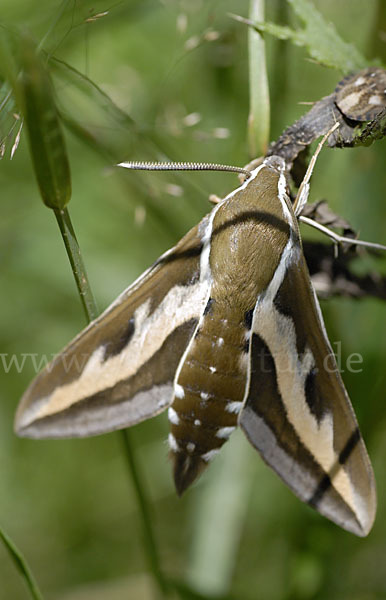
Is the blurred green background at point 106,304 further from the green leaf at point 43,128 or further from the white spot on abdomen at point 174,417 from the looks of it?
the green leaf at point 43,128

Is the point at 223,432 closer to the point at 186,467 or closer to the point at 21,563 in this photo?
the point at 186,467

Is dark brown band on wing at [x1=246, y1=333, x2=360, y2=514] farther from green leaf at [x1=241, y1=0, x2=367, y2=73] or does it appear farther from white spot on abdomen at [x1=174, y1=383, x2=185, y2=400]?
green leaf at [x1=241, y1=0, x2=367, y2=73]

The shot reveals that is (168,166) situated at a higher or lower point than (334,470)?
higher

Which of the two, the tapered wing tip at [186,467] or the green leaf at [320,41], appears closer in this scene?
the green leaf at [320,41]

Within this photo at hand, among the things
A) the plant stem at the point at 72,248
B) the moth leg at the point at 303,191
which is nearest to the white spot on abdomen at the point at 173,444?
the plant stem at the point at 72,248

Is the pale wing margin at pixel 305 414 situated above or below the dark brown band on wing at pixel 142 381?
below

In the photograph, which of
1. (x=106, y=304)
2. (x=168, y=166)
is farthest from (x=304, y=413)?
(x=106, y=304)
